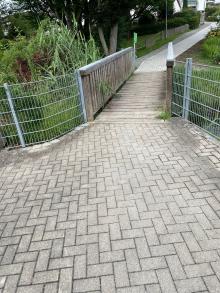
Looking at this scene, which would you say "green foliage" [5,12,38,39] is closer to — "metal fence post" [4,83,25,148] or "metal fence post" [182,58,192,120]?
"metal fence post" [4,83,25,148]

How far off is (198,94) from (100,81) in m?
2.65

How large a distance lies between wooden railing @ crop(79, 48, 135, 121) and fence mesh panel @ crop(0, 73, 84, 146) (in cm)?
29

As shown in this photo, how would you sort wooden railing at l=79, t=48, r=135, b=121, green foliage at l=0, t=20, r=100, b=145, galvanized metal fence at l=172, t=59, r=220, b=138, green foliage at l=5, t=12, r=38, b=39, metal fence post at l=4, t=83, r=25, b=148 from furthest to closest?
green foliage at l=5, t=12, r=38, b=39 < wooden railing at l=79, t=48, r=135, b=121 < green foliage at l=0, t=20, r=100, b=145 < galvanized metal fence at l=172, t=59, r=220, b=138 < metal fence post at l=4, t=83, r=25, b=148

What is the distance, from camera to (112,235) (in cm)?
320

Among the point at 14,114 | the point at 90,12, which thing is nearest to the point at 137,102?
the point at 14,114

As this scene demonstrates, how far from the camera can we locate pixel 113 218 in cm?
346

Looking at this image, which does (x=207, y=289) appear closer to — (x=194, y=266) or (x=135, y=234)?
(x=194, y=266)

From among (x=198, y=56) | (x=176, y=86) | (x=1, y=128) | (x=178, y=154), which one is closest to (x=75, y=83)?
(x=1, y=128)

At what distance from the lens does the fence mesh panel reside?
535 cm

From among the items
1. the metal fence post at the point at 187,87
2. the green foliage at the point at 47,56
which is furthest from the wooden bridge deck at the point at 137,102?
the green foliage at the point at 47,56

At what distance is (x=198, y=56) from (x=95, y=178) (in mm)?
12640

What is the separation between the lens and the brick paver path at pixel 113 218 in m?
2.71

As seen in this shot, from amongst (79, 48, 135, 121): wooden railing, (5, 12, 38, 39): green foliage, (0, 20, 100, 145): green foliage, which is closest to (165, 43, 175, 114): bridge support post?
(79, 48, 135, 121): wooden railing

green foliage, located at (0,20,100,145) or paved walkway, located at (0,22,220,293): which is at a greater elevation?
green foliage, located at (0,20,100,145)
